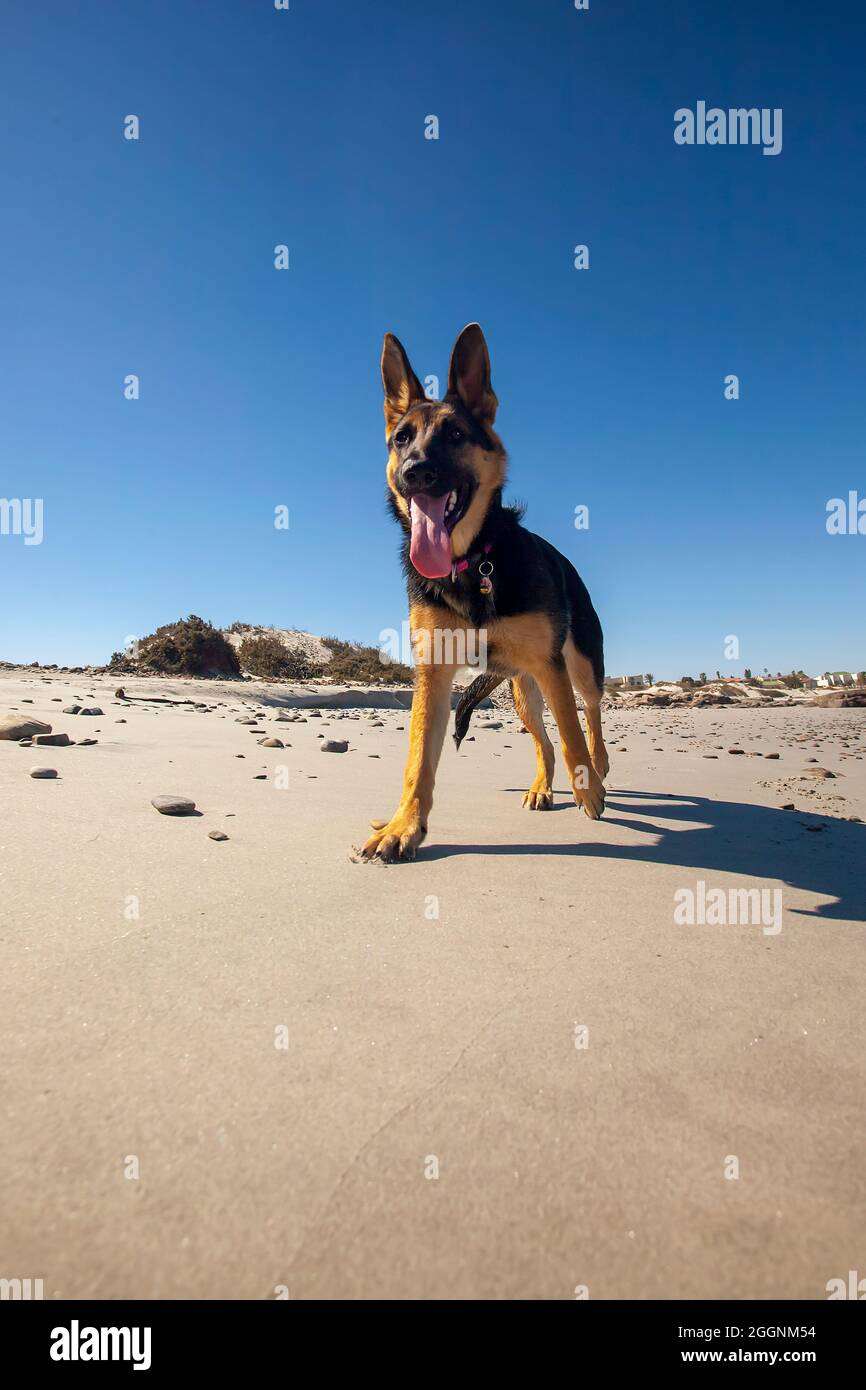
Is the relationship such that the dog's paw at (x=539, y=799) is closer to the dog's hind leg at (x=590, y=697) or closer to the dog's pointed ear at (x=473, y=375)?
the dog's hind leg at (x=590, y=697)

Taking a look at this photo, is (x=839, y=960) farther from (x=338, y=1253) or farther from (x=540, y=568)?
(x=540, y=568)

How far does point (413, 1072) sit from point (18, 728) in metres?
4.96

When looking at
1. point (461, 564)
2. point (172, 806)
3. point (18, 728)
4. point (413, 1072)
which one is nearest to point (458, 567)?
point (461, 564)

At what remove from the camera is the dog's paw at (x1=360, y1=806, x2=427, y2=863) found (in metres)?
2.81

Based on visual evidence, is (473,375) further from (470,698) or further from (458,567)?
(470,698)

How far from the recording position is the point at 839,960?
190 cm

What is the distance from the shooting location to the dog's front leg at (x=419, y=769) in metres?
2.87

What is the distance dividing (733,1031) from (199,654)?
687 inches

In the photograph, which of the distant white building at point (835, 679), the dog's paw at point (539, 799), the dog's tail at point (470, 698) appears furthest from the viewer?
the distant white building at point (835, 679)

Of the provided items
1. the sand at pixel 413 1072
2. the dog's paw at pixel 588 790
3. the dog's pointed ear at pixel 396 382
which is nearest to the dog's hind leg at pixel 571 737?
the dog's paw at pixel 588 790

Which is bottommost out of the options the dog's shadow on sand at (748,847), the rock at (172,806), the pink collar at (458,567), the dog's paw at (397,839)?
the dog's shadow on sand at (748,847)

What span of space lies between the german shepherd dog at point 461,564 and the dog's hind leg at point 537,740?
106 mm

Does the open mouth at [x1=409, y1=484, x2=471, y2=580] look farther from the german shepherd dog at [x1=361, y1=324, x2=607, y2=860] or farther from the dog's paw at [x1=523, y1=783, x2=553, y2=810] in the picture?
the dog's paw at [x1=523, y1=783, x2=553, y2=810]

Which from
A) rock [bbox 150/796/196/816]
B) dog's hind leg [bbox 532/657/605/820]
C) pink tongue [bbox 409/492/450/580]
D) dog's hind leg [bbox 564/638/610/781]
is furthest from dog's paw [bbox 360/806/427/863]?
dog's hind leg [bbox 564/638/610/781]
